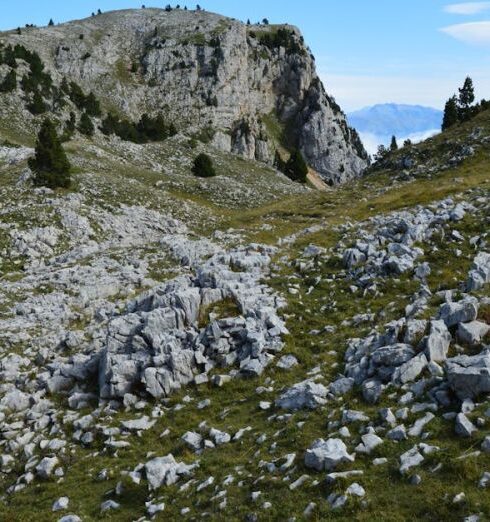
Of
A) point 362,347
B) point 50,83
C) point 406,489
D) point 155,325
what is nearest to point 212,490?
point 406,489

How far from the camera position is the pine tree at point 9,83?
90.9m

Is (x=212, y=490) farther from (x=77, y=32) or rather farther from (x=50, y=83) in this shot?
(x=77, y=32)

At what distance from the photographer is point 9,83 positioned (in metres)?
91.5

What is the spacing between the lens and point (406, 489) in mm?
10312

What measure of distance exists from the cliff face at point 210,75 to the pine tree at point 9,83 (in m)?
23.0

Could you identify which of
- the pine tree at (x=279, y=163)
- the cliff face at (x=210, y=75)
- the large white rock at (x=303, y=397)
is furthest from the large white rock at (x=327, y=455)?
the pine tree at (x=279, y=163)

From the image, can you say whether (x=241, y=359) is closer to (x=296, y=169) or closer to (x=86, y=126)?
(x=86, y=126)

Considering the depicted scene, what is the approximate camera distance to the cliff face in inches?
5187

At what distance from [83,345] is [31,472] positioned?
7.32m

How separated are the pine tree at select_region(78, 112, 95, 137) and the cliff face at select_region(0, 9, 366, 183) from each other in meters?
28.8

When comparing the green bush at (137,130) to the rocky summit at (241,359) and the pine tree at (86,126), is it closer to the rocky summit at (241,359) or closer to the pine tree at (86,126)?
the pine tree at (86,126)

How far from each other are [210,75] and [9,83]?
214ft

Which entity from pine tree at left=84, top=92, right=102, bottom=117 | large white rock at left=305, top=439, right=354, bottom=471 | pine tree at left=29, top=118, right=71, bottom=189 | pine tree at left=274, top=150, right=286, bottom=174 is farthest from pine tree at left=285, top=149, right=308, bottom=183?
large white rock at left=305, top=439, right=354, bottom=471

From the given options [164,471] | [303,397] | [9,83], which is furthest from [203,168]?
[164,471]
